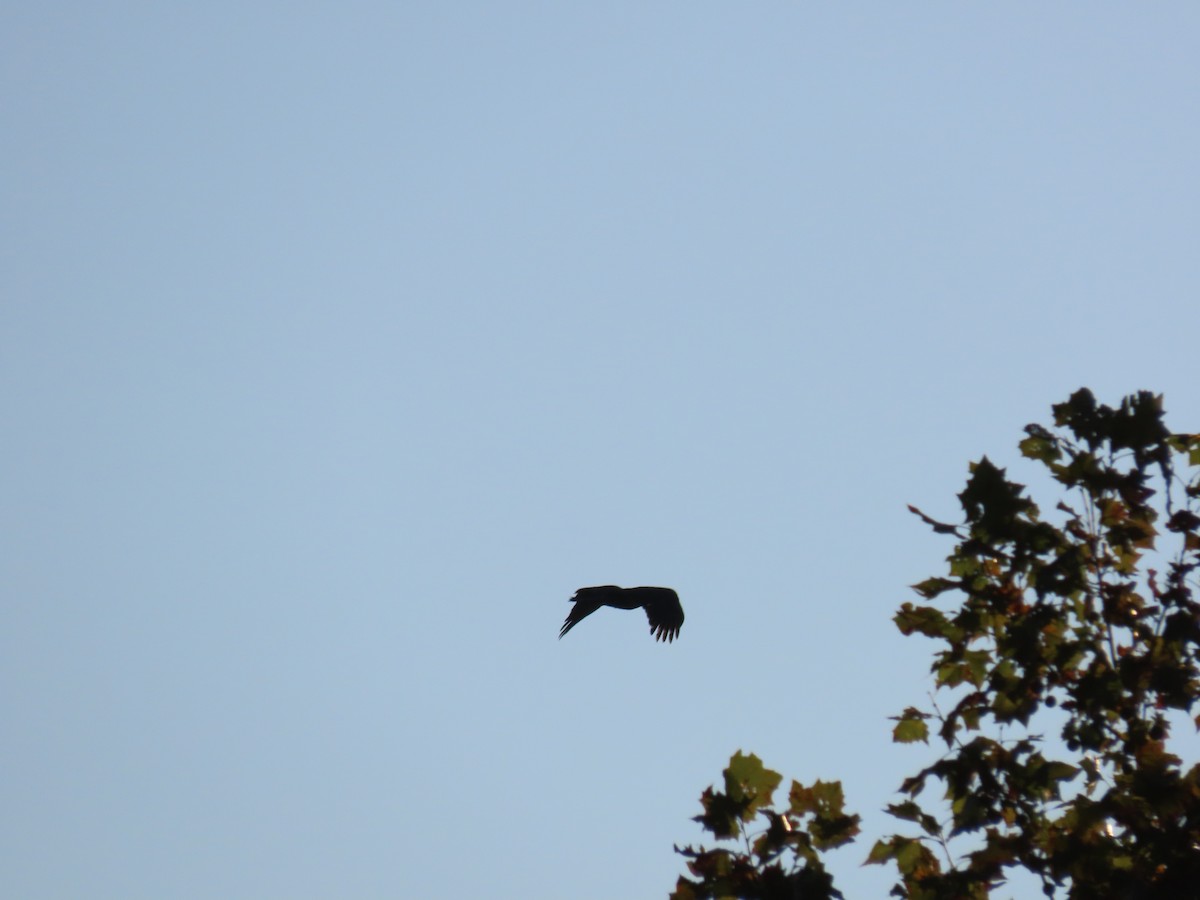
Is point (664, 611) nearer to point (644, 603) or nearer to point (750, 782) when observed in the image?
point (644, 603)

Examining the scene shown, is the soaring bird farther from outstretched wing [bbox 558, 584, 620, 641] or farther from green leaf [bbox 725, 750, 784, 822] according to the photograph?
green leaf [bbox 725, 750, 784, 822]

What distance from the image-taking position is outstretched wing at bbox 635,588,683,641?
Result: 66.0ft

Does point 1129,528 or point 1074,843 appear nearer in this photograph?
point 1074,843

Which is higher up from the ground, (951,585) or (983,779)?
(951,585)

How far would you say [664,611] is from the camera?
20188 mm

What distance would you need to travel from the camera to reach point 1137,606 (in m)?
9.00

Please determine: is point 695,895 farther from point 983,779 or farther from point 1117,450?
point 1117,450

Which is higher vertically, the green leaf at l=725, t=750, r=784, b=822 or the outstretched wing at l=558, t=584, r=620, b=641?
the outstretched wing at l=558, t=584, r=620, b=641

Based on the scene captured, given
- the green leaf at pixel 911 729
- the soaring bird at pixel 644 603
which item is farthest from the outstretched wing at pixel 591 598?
the green leaf at pixel 911 729

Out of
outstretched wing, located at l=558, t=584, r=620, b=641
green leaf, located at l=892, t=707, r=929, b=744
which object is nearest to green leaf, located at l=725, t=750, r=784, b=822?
green leaf, located at l=892, t=707, r=929, b=744

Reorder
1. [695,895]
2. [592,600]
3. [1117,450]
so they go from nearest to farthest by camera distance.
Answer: [695,895], [1117,450], [592,600]

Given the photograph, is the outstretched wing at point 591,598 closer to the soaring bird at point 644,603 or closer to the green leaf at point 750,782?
the soaring bird at point 644,603

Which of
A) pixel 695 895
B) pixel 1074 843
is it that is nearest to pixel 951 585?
pixel 1074 843

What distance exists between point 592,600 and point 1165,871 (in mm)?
12501
